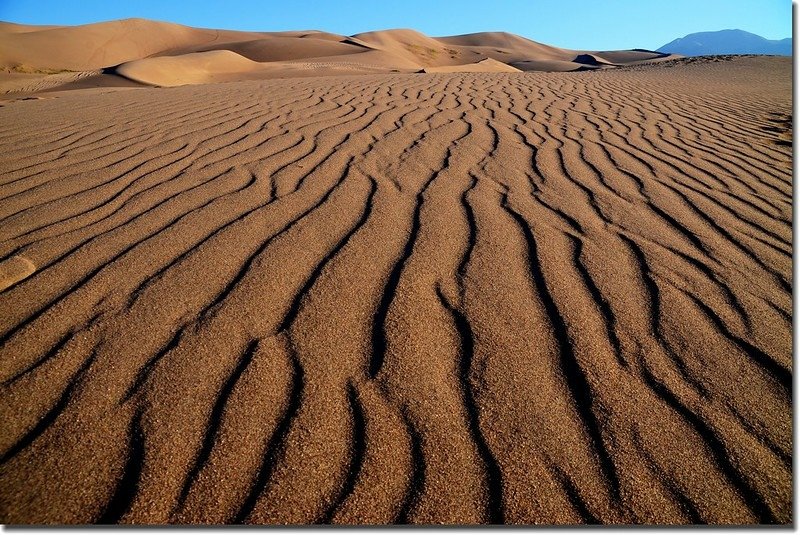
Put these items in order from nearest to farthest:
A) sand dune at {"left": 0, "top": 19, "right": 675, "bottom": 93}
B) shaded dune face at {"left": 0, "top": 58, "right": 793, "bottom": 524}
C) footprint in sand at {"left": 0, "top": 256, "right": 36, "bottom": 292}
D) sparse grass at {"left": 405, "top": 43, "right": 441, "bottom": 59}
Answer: shaded dune face at {"left": 0, "top": 58, "right": 793, "bottom": 524} < footprint in sand at {"left": 0, "top": 256, "right": 36, "bottom": 292} < sand dune at {"left": 0, "top": 19, "right": 675, "bottom": 93} < sparse grass at {"left": 405, "top": 43, "right": 441, "bottom": 59}

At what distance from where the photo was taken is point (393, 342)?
61.7 inches

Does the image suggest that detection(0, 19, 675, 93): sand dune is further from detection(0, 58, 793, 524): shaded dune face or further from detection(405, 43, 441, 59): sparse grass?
detection(0, 58, 793, 524): shaded dune face

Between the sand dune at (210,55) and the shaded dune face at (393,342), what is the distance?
1466 centimetres

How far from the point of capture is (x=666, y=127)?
4.84 meters

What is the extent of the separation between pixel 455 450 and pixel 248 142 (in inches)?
130

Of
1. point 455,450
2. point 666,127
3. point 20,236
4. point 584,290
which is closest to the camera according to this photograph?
point 455,450

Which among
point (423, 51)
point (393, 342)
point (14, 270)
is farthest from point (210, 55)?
point (423, 51)

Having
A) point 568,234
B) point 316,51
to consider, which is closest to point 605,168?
point 568,234

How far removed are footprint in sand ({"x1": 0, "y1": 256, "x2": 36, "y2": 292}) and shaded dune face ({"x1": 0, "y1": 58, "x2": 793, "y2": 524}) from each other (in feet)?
0.04

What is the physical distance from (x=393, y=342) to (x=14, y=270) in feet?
5.14

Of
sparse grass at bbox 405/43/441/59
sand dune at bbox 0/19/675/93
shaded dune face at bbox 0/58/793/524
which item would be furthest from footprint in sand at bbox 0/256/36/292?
sparse grass at bbox 405/43/441/59

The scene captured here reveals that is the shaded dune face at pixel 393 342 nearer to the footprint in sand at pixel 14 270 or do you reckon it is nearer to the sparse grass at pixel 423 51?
the footprint in sand at pixel 14 270

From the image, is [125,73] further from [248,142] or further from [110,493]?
[110,493]

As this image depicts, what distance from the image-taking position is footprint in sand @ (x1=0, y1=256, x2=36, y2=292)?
1.87m
